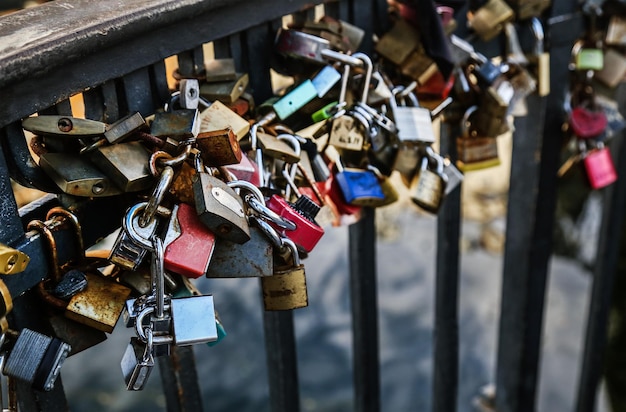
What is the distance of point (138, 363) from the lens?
704mm

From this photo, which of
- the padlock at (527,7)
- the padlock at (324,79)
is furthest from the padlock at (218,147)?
the padlock at (527,7)

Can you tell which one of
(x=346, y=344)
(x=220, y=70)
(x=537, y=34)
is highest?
(x=220, y=70)

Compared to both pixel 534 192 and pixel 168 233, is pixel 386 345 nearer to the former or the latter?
pixel 534 192

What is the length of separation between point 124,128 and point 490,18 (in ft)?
2.60

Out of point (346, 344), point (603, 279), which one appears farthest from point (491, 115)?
point (346, 344)

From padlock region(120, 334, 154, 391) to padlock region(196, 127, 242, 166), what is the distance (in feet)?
0.65

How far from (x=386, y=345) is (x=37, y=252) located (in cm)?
217

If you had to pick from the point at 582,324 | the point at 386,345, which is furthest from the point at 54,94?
the point at 582,324

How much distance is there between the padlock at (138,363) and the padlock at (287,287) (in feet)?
0.60

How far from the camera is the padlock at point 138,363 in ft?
2.29

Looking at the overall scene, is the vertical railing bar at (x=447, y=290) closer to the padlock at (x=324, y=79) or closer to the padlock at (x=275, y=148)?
the padlock at (x=324, y=79)

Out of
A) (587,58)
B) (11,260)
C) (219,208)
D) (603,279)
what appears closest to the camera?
(11,260)

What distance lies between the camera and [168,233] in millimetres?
723

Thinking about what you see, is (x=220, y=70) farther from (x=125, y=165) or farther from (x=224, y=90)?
(x=125, y=165)
